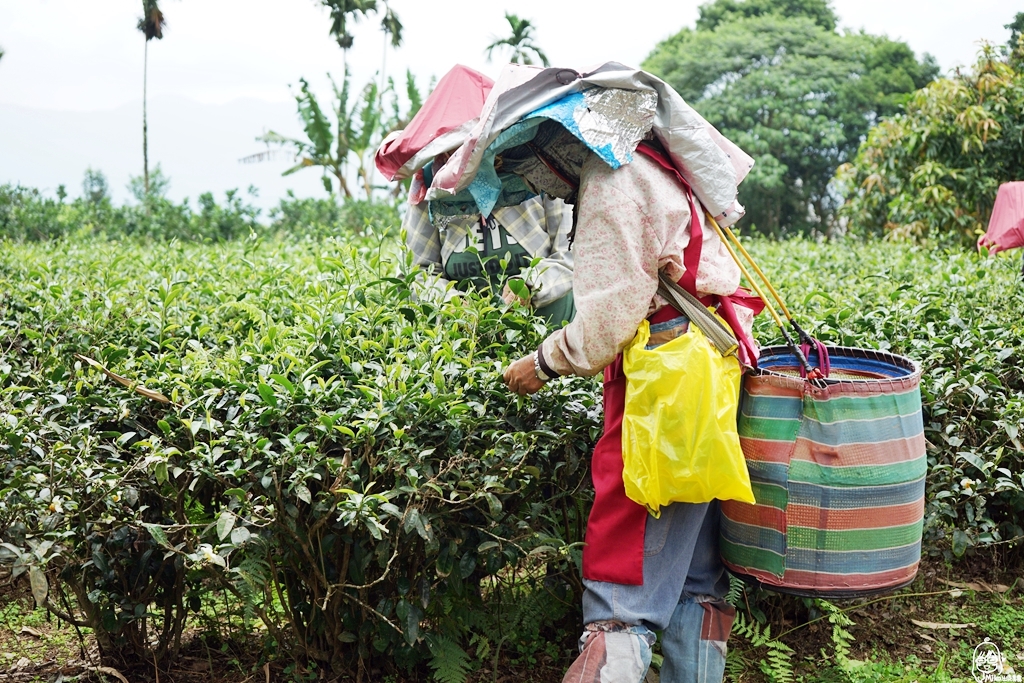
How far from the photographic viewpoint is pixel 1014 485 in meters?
2.57

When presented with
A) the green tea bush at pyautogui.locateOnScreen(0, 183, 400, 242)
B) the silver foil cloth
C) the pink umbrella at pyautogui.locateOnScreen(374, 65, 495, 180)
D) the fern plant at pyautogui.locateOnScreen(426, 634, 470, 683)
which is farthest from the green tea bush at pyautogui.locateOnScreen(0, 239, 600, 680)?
the green tea bush at pyautogui.locateOnScreen(0, 183, 400, 242)

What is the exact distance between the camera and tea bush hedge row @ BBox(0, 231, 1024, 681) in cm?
206

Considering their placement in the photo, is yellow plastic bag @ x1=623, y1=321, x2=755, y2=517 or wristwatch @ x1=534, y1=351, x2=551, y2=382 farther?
wristwatch @ x1=534, y1=351, x2=551, y2=382

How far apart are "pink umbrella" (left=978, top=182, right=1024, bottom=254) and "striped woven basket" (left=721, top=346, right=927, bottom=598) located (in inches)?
150

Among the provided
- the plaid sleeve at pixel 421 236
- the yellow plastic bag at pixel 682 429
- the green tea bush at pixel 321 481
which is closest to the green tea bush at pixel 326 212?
the plaid sleeve at pixel 421 236

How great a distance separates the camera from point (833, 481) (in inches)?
79.5

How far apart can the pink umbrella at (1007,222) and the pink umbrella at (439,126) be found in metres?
3.69

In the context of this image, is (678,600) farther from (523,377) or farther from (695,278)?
→ (695,278)

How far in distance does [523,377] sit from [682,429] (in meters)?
0.42

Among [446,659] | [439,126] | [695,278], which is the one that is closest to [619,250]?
[695,278]

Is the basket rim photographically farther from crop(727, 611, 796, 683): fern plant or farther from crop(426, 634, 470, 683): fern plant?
crop(426, 634, 470, 683): fern plant

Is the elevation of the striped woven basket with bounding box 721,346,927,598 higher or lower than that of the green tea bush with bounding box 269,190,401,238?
lower

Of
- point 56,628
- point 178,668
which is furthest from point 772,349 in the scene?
point 56,628

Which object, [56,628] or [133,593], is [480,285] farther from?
[56,628]
